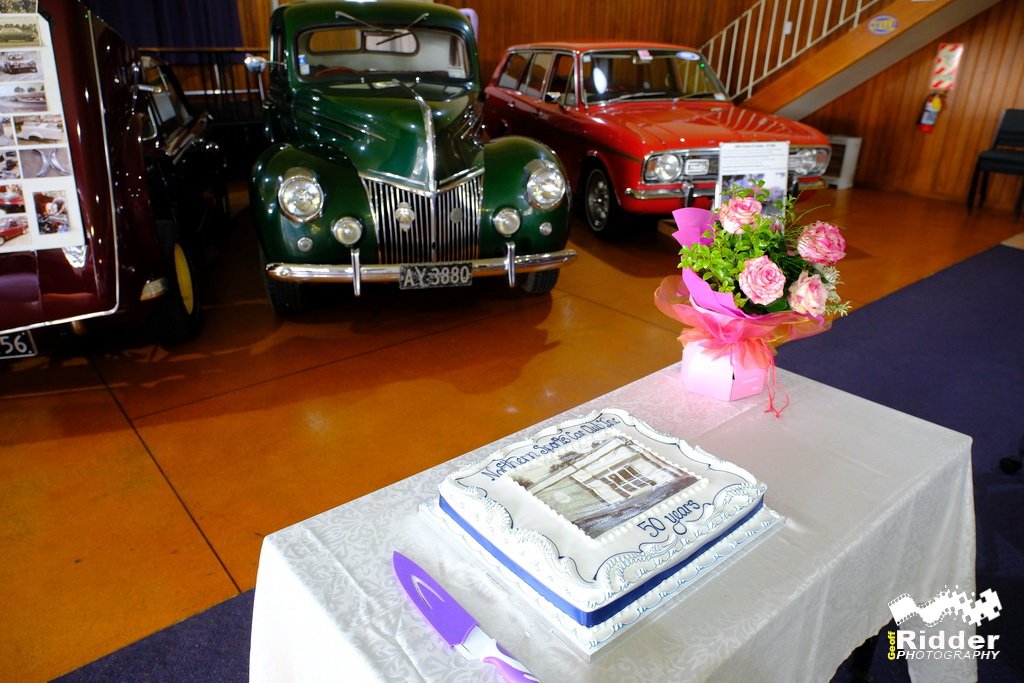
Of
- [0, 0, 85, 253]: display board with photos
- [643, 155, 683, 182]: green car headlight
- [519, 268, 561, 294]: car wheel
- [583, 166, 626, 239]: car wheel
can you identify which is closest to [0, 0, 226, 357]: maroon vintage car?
[0, 0, 85, 253]: display board with photos

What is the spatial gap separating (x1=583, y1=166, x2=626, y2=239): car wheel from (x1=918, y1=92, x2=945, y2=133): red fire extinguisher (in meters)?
4.73

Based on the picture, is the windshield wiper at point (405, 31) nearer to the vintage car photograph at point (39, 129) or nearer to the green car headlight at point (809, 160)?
the vintage car photograph at point (39, 129)

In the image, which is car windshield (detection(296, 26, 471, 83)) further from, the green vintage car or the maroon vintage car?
the maroon vintage car

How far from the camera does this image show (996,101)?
7434 mm

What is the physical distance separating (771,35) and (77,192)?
8.80m

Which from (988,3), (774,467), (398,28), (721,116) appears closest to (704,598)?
(774,467)

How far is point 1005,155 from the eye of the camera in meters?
6.84

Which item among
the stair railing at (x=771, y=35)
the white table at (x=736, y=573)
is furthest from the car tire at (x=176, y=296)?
the stair railing at (x=771, y=35)

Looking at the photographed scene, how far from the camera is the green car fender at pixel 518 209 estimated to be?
367 cm

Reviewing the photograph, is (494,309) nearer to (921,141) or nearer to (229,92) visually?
(229,92)

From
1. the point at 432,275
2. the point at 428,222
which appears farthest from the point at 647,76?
the point at 432,275

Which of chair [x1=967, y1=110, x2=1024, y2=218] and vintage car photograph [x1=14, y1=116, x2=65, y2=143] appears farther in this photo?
chair [x1=967, y1=110, x2=1024, y2=218]

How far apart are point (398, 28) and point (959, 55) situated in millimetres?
6525

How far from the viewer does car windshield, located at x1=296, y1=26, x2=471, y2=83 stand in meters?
4.21
